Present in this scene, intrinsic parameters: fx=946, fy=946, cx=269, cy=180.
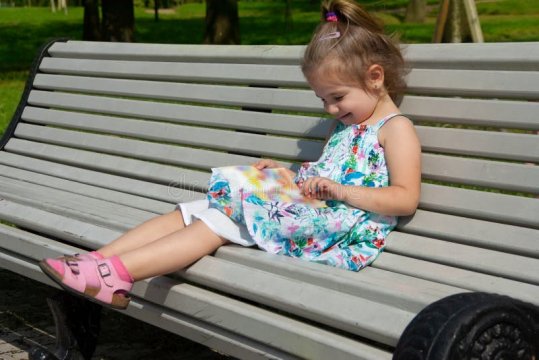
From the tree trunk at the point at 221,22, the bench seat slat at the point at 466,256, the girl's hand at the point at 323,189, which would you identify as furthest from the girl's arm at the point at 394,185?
the tree trunk at the point at 221,22

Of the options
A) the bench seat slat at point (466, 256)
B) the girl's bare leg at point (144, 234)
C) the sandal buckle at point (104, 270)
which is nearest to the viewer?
the bench seat slat at point (466, 256)

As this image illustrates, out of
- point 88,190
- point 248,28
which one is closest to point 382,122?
point 88,190

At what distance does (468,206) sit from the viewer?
3.02 m

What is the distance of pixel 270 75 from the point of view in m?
3.90

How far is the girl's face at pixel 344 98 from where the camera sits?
10.3ft

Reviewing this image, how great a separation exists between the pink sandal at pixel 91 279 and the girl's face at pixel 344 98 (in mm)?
894

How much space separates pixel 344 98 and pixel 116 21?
14279 millimetres

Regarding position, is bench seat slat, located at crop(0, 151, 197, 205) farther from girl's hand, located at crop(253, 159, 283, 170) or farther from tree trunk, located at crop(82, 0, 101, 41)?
tree trunk, located at crop(82, 0, 101, 41)

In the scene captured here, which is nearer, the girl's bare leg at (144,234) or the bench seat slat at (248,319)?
the bench seat slat at (248,319)

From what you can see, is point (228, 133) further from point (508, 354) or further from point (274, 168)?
point (508, 354)

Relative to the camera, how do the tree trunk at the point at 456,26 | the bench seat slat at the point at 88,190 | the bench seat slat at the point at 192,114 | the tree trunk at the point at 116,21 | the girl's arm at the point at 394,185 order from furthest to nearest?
the tree trunk at the point at 116,21 → the tree trunk at the point at 456,26 → the bench seat slat at the point at 88,190 → the bench seat slat at the point at 192,114 → the girl's arm at the point at 394,185

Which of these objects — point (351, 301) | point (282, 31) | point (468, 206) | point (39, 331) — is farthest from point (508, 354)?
point (282, 31)

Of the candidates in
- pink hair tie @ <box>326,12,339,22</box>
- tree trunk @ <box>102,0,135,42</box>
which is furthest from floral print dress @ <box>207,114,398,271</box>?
tree trunk @ <box>102,0,135,42</box>

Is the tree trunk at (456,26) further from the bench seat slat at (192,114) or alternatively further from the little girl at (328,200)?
the little girl at (328,200)
